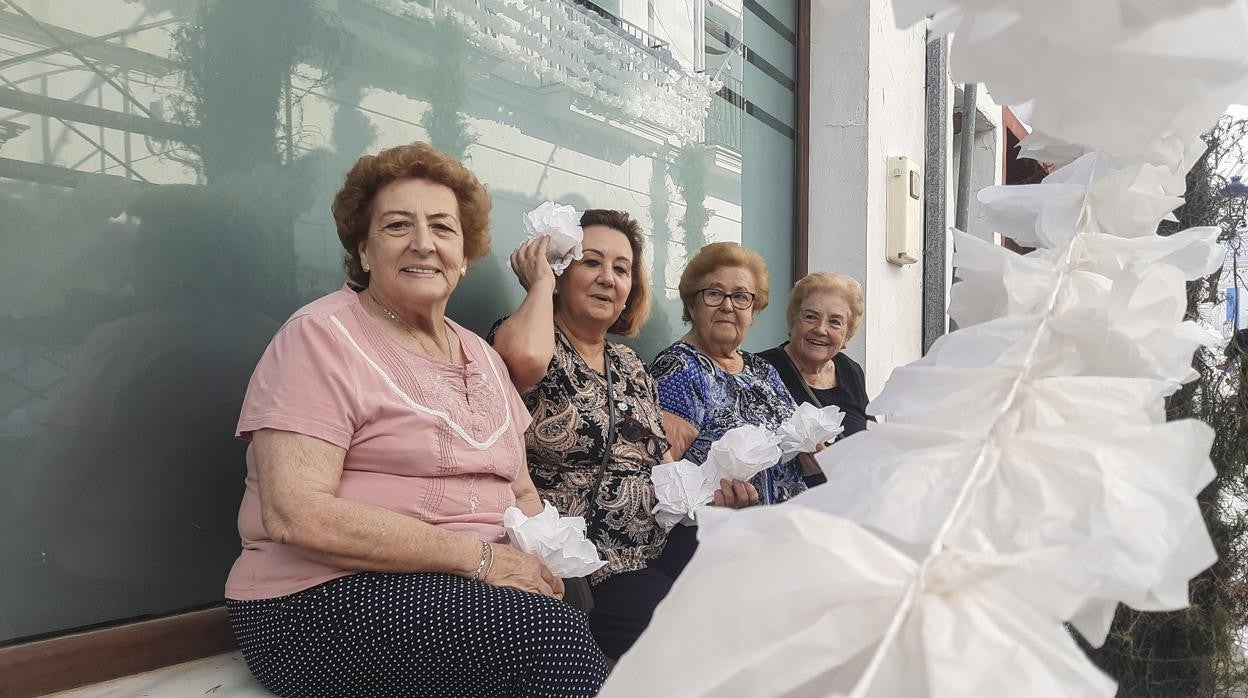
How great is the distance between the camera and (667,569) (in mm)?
2840

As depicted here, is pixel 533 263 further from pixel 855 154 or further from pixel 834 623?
pixel 855 154

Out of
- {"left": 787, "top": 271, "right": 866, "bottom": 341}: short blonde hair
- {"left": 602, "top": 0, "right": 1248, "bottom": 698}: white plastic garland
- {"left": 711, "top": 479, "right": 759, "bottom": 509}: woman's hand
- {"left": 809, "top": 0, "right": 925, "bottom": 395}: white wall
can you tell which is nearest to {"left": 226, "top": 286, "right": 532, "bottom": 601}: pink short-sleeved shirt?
{"left": 711, "top": 479, "right": 759, "bottom": 509}: woman's hand

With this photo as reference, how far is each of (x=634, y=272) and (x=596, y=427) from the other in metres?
0.70

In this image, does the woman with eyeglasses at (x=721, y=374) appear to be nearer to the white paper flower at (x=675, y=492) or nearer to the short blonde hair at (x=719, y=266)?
the short blonde hair at (x=719, y=266)

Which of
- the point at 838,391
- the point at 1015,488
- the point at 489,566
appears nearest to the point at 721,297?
the point at 838,391

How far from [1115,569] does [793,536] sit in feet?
0.59

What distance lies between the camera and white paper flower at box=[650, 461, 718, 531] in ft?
8.87

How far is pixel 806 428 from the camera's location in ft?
10.1

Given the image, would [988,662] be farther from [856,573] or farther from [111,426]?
[111,426]

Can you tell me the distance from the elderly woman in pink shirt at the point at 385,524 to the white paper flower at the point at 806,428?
1160 millimetres

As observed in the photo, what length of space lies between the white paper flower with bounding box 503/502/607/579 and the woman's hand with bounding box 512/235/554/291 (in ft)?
2.67

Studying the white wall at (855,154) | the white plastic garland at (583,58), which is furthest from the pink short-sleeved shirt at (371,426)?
the white wall at (855,154)

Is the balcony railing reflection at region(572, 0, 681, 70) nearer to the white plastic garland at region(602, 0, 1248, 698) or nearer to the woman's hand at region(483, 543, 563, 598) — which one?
the woman's hand at region(483, 543, 563, 598)

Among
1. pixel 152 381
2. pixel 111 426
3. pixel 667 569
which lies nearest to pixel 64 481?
pixel 111 426
